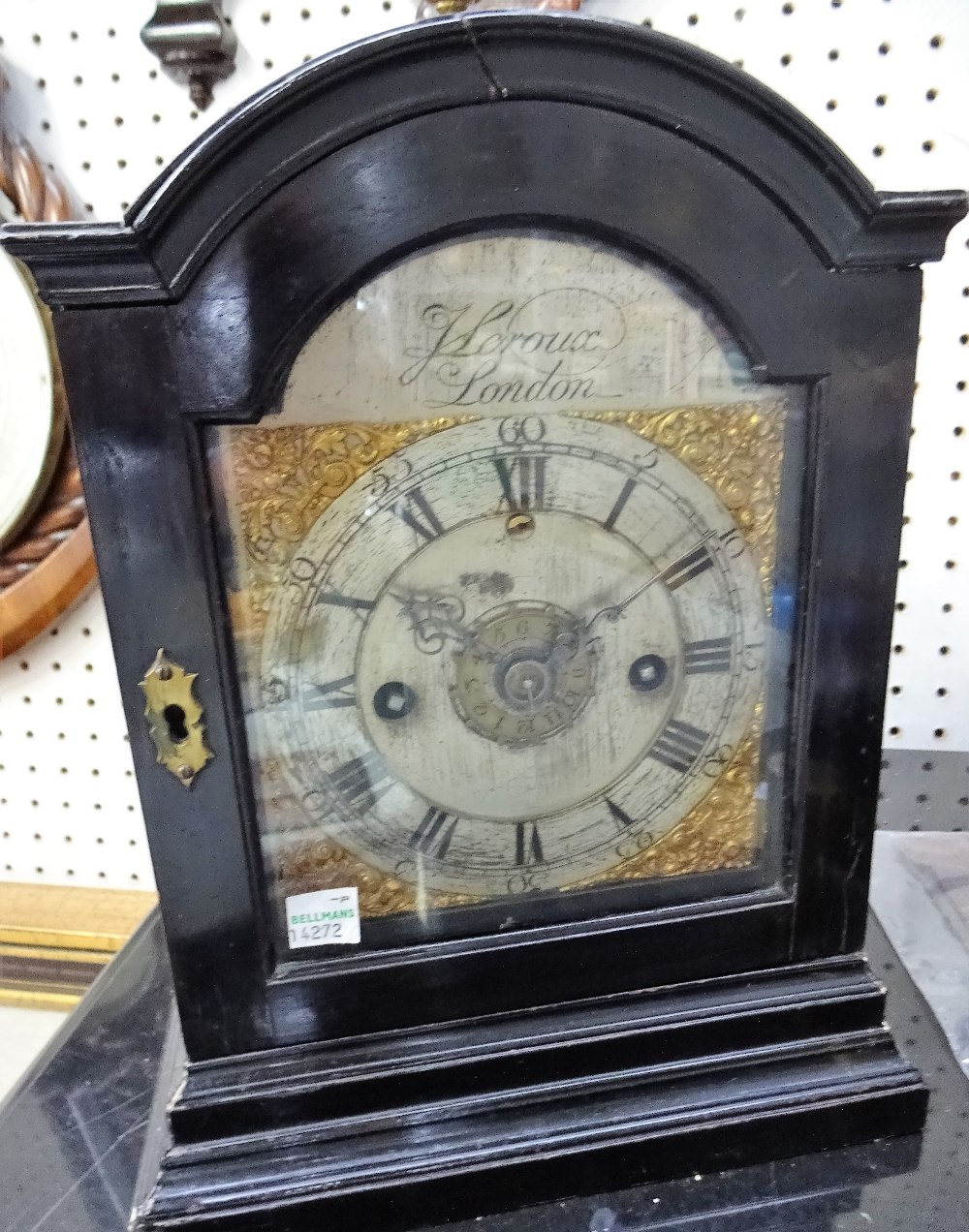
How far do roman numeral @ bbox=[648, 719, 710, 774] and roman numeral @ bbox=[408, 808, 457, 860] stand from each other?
0.15m

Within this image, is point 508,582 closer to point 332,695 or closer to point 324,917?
point 332,695

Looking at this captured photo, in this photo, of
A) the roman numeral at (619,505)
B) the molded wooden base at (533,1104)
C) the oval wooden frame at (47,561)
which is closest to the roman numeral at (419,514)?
the roman numeral at (619,505)

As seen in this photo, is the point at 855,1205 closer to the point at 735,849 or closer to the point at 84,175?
the point at 735,849

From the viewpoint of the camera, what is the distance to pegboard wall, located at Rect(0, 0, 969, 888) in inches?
33.8

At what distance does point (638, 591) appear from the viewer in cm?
62

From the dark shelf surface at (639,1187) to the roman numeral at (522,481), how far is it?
50 centimetres

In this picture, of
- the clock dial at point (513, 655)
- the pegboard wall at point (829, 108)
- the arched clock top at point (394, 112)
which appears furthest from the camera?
the pegboard wall at point (829, 108)

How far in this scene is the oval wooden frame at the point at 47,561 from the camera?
2.91 feet

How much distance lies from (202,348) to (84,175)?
55cm

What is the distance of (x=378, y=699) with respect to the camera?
0.62 meters

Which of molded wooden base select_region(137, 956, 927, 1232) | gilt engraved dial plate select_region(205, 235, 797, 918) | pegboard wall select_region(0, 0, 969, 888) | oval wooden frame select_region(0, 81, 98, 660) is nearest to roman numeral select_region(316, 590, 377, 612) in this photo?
gilt engraved dial plate select_region(205, 235, 797, 918)

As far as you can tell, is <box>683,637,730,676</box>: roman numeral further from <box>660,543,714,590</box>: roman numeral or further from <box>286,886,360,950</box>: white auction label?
<box>286,886,360,950</box>: white auction label

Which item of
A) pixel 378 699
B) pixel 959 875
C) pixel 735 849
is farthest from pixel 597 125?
pixel 959 875

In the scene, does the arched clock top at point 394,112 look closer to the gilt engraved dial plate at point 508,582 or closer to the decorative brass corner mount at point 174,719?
the gilt engraved dial plate at point 508,582
